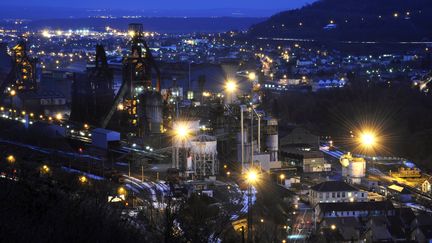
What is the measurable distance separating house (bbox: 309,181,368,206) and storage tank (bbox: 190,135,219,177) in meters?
1.02

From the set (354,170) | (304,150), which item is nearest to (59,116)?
(304,150)

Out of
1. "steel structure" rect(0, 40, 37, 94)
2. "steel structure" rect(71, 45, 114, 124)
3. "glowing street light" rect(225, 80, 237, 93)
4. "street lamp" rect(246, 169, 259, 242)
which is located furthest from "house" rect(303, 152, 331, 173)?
"steel structure" rect(0, 40, 37, 94)

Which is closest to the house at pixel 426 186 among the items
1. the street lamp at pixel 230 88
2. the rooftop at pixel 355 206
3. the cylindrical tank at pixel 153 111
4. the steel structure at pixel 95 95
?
the rooftop at pixel 355 206

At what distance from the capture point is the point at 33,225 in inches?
137

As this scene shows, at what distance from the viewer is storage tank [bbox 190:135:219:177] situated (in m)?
7.96

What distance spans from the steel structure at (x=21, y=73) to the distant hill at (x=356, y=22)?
17.4 meters

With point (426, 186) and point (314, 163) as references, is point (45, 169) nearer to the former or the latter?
point (314, 163)

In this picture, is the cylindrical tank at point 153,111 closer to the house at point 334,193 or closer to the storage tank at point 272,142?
the storage tank at point 272,142

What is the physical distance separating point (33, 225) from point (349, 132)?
10129 mm

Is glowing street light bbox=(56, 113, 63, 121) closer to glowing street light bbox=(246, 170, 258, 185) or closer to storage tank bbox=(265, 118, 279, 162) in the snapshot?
storage tank bbox=(265, 118, 279, 162)

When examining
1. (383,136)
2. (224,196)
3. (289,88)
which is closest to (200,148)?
(224,196)

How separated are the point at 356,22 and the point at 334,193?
23435 millimetres

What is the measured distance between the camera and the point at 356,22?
30.2 metres

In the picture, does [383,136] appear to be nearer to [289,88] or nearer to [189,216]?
[289,88]
